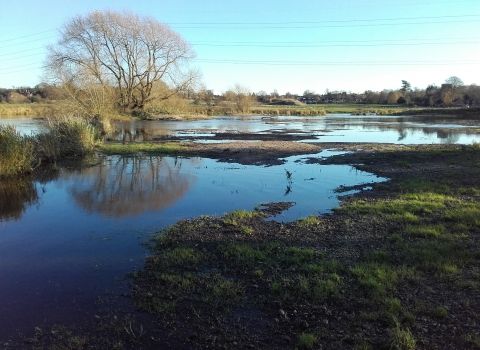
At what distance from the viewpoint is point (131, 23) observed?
64750mm

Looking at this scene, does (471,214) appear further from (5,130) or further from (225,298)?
(5,130)

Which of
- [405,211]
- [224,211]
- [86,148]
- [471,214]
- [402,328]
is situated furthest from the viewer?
[86,148]

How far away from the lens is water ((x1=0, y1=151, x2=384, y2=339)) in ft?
22.6

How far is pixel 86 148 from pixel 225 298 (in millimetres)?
20482

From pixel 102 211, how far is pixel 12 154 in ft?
25.1

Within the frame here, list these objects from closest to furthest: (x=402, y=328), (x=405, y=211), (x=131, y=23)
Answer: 1. (x=402, y=328)
2. (x=405, y=211)
3. (x=131, y=23)

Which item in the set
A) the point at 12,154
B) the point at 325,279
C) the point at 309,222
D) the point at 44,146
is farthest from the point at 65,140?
the point at 325,279

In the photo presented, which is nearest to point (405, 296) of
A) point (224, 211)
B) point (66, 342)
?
point (66, 342)

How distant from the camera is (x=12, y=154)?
1767cm

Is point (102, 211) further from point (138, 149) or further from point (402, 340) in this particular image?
point (138, 149)

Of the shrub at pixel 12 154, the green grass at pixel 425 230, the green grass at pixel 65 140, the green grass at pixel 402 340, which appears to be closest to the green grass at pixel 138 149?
the green grass at pixel 65 140

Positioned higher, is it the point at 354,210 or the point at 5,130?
the point at 5,130

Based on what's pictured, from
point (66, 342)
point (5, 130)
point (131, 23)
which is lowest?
point (66, 342)

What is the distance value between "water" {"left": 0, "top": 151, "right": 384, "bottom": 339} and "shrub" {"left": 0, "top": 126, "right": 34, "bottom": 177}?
907 millimetres
